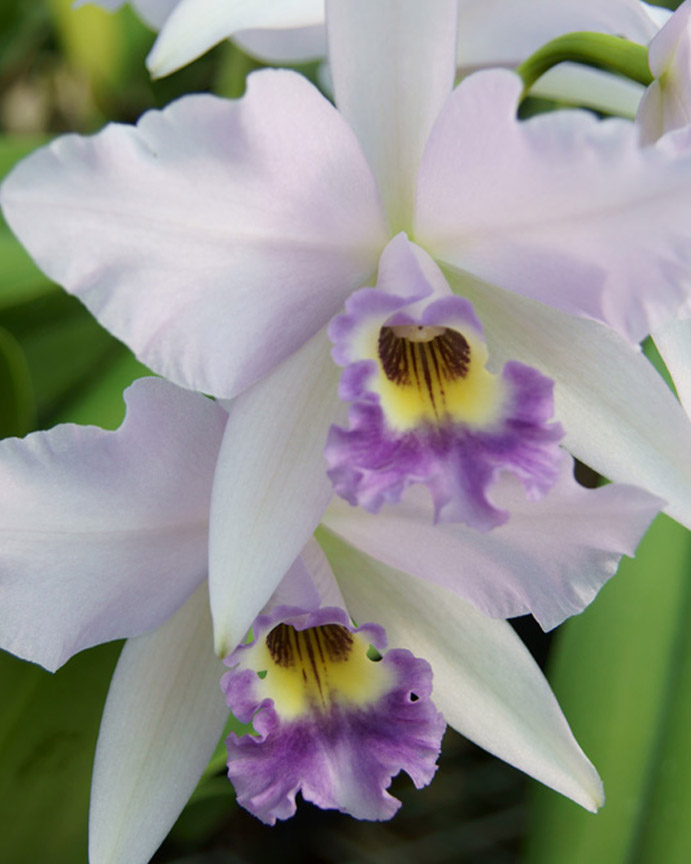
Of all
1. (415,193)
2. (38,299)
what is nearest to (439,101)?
(415,193)

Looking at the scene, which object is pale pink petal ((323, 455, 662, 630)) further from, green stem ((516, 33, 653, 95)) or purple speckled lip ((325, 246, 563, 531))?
green stem ((516, 33, 653, 95))

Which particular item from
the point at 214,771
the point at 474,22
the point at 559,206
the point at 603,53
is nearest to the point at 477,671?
the point at 214,771

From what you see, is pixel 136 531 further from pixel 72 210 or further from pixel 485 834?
pixel 485 834

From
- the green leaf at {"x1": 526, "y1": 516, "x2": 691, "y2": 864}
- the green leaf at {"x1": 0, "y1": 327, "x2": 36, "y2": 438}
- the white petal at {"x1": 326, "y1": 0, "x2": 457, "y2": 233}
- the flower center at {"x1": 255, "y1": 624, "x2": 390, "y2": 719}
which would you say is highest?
the white petal at {"x1": 326, "y1": 0, "x2": 457, "y2": 233}

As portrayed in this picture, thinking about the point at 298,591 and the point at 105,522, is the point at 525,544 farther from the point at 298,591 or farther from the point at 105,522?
the point at 105,522

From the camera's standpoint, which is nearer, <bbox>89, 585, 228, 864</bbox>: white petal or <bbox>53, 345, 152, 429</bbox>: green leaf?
<bbox>89, 585, 228, 864</bbox>: white petal

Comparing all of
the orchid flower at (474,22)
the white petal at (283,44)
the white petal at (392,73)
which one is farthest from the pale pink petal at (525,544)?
the white petal at (283,44)

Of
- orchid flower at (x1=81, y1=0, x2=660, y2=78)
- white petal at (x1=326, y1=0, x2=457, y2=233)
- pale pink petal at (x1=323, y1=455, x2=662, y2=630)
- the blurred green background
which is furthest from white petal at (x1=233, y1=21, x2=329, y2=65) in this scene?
pale pink petal at (x1=323, y1=455, x2=662, y2=630)
